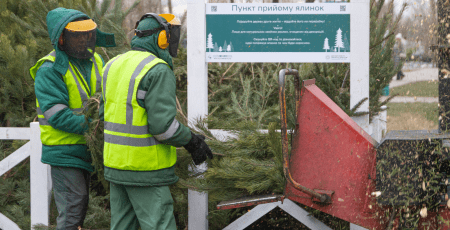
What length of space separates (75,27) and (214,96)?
6.13ft


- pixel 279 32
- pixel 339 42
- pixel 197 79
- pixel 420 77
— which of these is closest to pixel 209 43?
pixel 197 79

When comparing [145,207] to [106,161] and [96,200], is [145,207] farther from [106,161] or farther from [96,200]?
[96,200]

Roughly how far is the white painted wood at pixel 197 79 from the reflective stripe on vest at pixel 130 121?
80 cm

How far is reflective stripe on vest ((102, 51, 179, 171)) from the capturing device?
8.07 feet

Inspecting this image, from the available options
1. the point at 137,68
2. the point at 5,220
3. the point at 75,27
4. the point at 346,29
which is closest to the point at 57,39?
the point at 75,27

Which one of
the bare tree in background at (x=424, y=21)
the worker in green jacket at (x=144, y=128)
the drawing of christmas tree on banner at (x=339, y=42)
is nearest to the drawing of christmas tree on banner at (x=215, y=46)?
the worker in green jacket at (x=144, y=128)

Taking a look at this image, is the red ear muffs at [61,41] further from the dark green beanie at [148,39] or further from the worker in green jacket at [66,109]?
the dark green beanie at [148,39]

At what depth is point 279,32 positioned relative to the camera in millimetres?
3244

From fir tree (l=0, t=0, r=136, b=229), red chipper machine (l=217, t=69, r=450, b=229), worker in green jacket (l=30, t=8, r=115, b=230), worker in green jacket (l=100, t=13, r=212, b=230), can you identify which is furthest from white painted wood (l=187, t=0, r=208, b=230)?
red chipper machine (l=217, t=69, r=450, b=229)

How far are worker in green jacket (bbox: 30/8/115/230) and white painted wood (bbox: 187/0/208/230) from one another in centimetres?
77

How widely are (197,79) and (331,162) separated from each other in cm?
153

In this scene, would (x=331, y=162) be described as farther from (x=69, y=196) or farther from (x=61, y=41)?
(x=61, y=41)

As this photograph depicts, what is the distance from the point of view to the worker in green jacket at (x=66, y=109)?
9.39 ft

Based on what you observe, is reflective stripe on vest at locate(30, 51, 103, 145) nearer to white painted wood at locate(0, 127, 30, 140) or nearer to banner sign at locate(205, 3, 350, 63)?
white painted wood at locate(0, 127, 30, 140)
